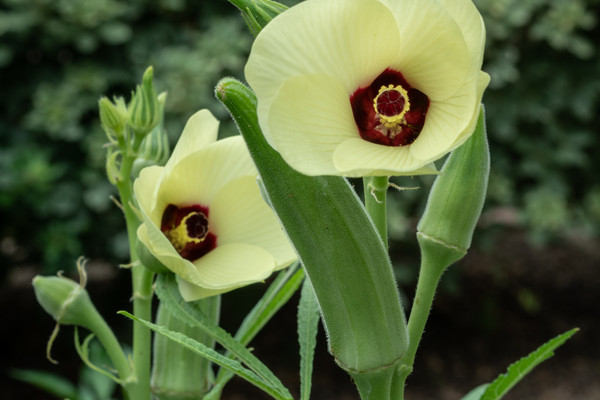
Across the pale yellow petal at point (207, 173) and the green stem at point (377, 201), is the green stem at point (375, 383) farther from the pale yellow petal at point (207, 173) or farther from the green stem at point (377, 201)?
the pale yellow petal at point (207, 173)

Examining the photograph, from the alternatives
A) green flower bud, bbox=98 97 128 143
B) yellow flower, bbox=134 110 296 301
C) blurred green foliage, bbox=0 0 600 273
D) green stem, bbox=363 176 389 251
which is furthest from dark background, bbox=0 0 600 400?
green stem, bbox=363 176 389 251

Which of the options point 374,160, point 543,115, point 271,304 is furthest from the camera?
point 543,115

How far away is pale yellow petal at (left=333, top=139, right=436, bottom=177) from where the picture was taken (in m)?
0.36

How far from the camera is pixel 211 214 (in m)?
0.62

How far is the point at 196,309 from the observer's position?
22.2 inches

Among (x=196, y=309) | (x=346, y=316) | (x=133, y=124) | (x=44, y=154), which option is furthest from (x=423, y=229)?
(x=44, y=154)

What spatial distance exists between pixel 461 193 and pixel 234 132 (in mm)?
1707

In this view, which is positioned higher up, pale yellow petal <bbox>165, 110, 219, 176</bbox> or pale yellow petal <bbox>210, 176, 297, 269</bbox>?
pale yellow petal <bbox>165, 110, 219, 176</bbox>

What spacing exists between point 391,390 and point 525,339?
3021 millimetres

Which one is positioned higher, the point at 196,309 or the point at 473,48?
the point at 473,48

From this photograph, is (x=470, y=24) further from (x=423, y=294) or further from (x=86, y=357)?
(x=86, y=357)

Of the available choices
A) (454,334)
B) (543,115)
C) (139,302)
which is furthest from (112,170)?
(454,334)

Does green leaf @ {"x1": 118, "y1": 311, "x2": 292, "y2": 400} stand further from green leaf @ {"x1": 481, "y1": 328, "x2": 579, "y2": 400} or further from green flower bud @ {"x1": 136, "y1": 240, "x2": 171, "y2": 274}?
green leaf @ {"x1": 481, "y1": 328, "x2": 579, "y2": 400}

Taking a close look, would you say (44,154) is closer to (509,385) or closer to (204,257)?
(204,257)
